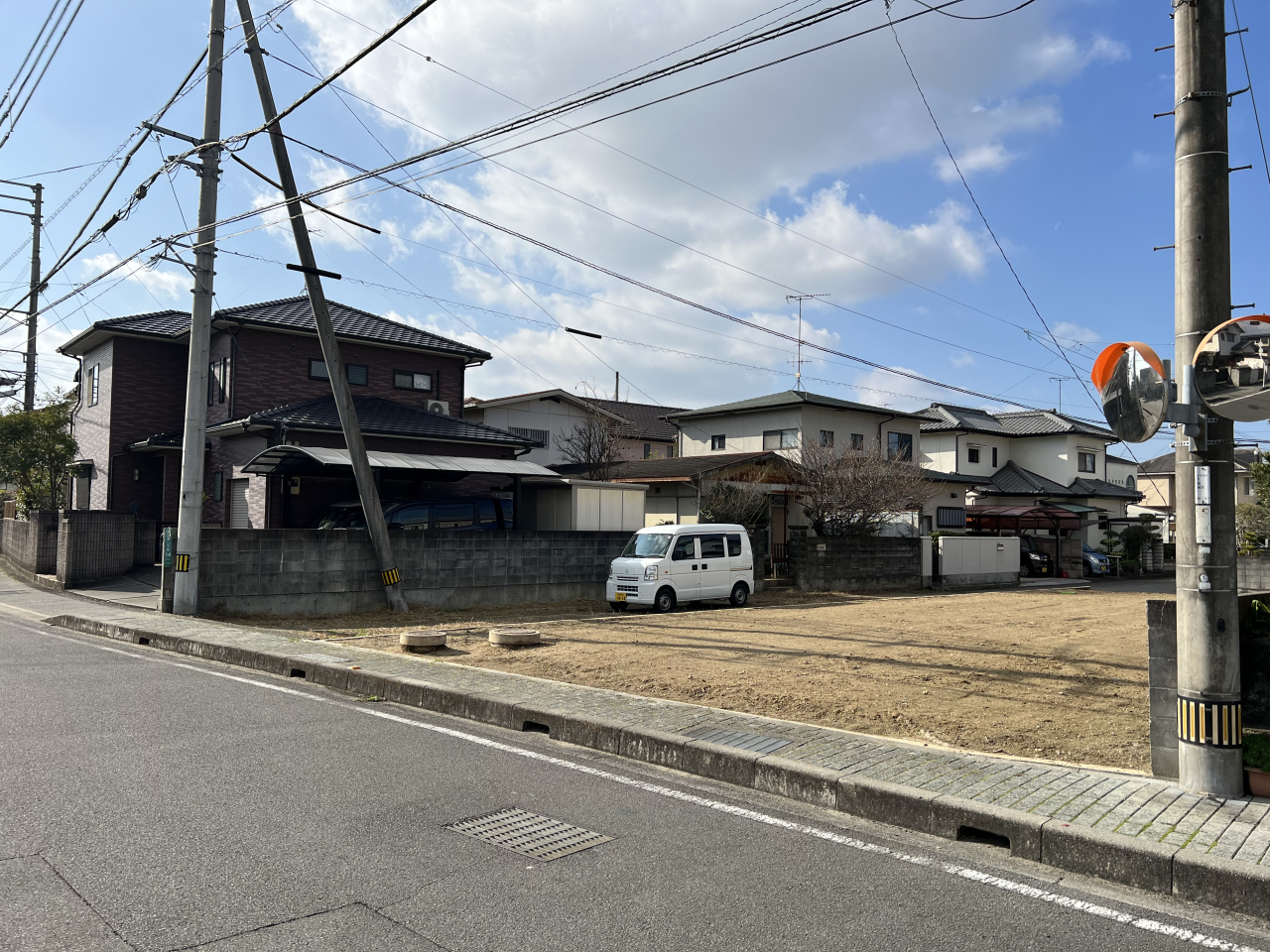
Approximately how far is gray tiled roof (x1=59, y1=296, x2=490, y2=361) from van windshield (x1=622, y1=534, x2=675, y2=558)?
9.29 meters

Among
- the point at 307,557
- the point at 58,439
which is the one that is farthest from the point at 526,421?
the point at 307,557

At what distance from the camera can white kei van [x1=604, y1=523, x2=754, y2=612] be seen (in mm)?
17297

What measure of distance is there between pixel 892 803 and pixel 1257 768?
199 cm

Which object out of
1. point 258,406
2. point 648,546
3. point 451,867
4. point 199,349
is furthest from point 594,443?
point 451,867

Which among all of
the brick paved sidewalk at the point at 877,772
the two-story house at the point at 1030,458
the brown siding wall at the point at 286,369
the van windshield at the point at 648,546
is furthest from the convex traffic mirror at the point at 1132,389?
the two-story house at the point at 1030,458

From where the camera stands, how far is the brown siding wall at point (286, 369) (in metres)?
21.2

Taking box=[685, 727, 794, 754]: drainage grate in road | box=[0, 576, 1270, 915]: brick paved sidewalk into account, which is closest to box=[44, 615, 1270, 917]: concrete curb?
box=[0, 576, 1270, 915]: brick paved sidewalk

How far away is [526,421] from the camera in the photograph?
34.4 meters

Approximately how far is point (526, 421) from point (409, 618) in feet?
65.4

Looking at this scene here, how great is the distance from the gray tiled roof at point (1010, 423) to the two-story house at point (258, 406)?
963 inches

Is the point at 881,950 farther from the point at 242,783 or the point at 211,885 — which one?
the point at 242,783

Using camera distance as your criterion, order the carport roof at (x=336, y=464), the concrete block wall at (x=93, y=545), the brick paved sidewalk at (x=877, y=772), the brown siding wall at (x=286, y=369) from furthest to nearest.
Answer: the brown siding wall at (x=286, y=369)
the concrete block wall at (x=93, y=545)
the carport roof at (x=336, y=464)
the brick paved sidewalk at (x=877, y=772)

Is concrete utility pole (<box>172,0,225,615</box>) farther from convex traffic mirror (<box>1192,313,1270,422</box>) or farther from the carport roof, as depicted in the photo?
convex traffic mirror (<box>1192,313,1270,422</box>)

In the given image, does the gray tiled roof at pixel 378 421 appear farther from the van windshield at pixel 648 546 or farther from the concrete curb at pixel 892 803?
the concrete curb at pixel 892 803
